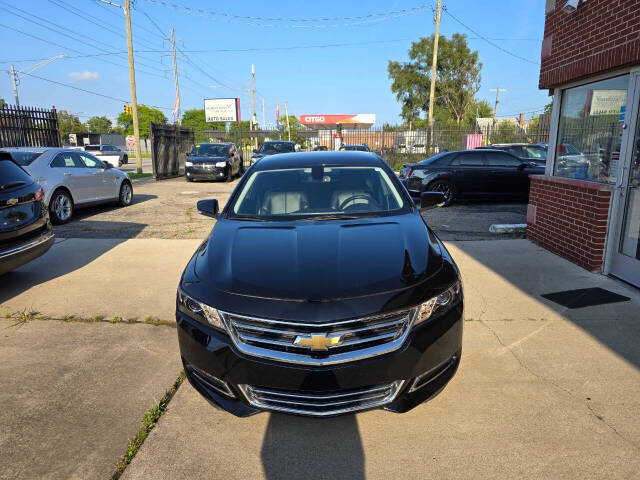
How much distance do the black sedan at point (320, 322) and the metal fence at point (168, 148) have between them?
17.8 metres

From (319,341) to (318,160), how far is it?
94.1 inches

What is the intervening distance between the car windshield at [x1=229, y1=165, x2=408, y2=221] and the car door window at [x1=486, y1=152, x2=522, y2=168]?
27.9 feet

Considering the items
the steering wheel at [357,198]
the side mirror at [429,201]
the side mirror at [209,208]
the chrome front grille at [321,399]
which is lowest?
the chrome front grille at [321,399]

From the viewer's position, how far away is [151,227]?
8883mm

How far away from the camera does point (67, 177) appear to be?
9117 millimetres

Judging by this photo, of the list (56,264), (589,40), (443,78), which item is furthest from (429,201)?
(443,78)

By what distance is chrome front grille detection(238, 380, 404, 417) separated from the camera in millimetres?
2227

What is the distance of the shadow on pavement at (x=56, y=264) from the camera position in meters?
5.30

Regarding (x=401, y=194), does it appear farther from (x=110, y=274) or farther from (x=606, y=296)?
(x=110, y=274)

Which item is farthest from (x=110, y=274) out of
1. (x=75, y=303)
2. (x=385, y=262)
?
(x=385, y=262)

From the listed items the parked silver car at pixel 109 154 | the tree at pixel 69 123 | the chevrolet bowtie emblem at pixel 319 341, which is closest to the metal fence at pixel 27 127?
the chevrolet bowtie emblem at pixel 319 341

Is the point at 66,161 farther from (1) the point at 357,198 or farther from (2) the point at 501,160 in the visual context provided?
(2) the point at 501,160

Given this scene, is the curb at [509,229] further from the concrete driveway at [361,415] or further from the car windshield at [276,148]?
the car windshield at [276,148]

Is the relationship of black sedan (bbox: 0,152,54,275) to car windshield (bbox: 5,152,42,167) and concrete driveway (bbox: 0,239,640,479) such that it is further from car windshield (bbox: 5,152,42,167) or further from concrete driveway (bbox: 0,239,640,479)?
car windshield (bbox: 5,152,42,167)
